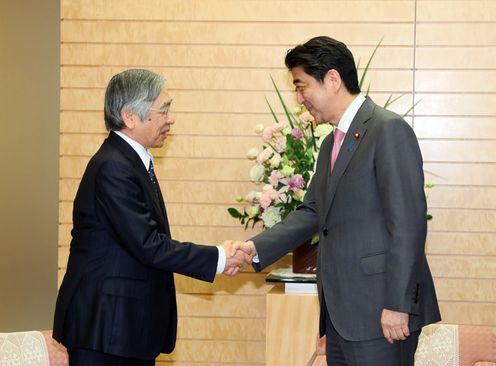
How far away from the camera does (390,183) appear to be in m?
2.57

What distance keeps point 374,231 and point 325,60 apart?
64 cm

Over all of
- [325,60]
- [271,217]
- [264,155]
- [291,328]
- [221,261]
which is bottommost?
[291,328]

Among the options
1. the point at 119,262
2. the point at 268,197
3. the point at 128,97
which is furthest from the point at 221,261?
the point at 268,197

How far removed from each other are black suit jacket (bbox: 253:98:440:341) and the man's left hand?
30 mm

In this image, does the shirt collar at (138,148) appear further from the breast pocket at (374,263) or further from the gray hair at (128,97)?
the breast pocket at (374,263)

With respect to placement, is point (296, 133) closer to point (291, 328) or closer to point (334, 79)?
point (291, 328)

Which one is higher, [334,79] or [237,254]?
[334,79]

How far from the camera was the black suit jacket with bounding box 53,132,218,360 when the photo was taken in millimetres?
2803

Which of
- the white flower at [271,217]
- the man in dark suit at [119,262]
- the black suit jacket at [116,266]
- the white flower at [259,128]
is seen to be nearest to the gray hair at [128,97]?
the man in dark suit at [119,262]

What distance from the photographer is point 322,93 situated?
2.88 metres

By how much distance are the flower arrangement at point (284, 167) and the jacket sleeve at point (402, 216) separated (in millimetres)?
1442

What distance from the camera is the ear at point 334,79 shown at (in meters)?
2.86

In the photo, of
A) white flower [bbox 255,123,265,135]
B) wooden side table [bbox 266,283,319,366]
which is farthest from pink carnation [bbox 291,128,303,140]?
wooden side table [bbox 266,283,319,366]

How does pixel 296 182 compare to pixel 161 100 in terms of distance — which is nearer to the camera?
pixel 161 100
